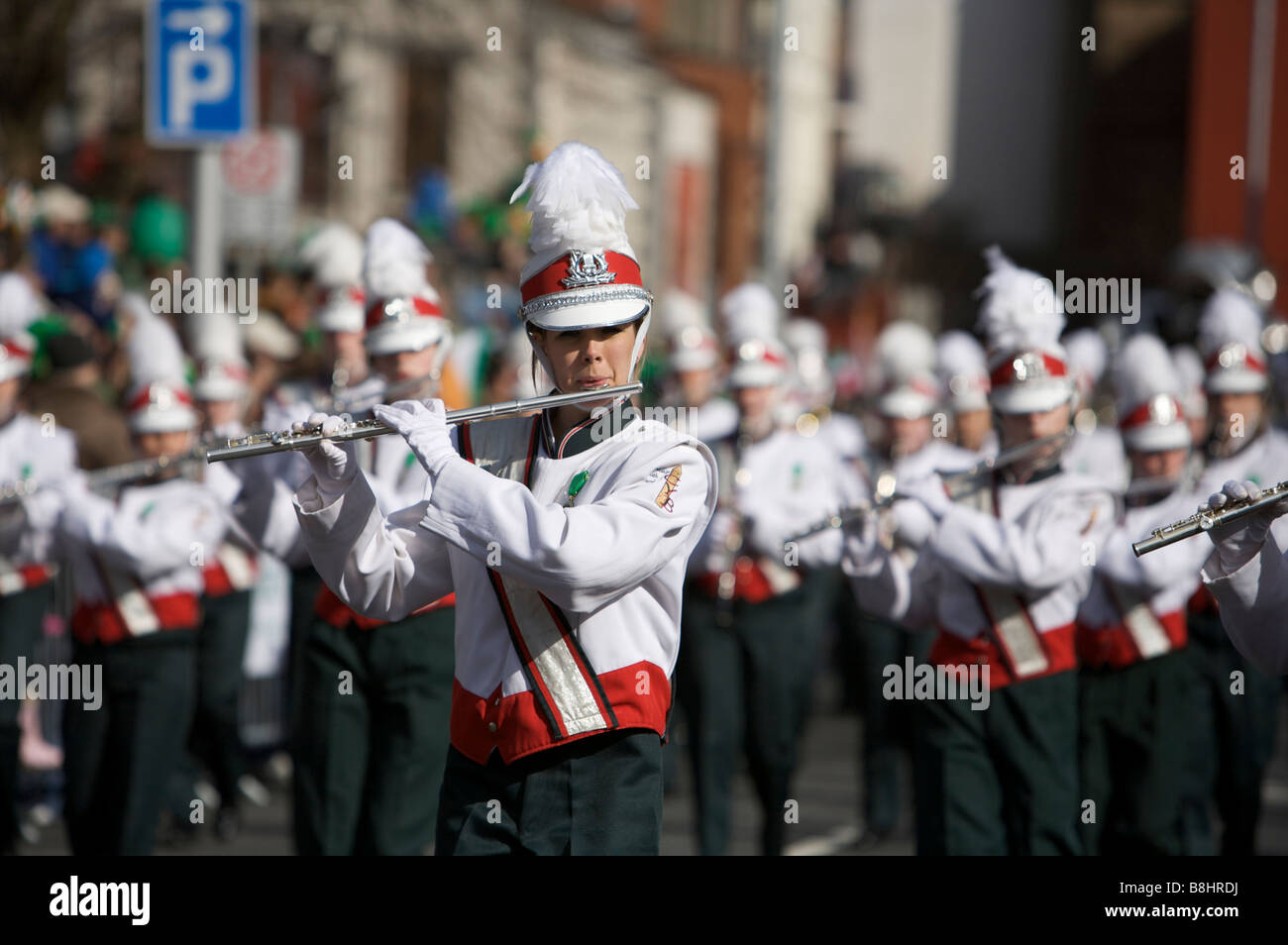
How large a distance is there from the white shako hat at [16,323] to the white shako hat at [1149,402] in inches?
166

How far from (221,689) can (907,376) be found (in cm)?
418

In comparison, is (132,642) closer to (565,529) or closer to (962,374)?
(565,529)

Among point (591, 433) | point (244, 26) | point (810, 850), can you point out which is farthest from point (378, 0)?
point (591, 433)

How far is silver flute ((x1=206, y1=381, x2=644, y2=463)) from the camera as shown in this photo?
4176mm

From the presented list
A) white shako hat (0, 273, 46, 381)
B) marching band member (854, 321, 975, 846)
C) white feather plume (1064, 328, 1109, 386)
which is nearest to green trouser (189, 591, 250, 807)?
white shako hat (0, 273, 46, 381)

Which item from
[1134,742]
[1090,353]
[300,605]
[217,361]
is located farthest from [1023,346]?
[1090,353]

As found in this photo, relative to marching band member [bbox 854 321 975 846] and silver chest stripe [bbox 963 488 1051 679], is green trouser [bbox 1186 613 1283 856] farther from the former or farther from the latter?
silver chest stripe [bbox 963 488 1051 679]

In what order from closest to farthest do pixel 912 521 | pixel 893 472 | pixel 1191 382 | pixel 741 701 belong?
pixel 912 521
pixel 741 701
pixel 893 472
pixel 1191 382

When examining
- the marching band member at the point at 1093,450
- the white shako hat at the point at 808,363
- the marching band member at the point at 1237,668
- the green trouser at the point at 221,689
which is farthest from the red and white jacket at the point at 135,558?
the white shako hat at the point at 808,363

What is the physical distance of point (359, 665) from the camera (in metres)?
6.51

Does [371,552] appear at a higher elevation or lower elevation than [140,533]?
higher

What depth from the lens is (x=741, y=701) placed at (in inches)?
340

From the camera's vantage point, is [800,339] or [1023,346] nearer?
[1023,346]

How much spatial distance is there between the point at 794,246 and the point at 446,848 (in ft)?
110
